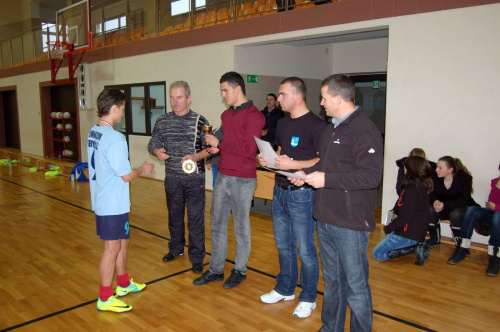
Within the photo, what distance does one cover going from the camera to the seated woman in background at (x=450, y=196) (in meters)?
4.35

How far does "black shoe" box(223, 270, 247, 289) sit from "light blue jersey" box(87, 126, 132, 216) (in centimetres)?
112

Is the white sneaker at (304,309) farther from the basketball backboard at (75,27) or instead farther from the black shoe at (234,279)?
the basketball backboard at (75,27)

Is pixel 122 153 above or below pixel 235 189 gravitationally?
above

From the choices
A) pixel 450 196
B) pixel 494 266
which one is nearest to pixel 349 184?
pixel 494 266

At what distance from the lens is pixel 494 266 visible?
382cm

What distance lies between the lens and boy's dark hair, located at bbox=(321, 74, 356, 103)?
2193 millimetres

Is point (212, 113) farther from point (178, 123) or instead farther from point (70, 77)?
point (70, 77)

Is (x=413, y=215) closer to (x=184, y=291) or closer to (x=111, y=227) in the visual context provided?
(x=184, y=291)

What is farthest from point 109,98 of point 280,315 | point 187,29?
point 187,29

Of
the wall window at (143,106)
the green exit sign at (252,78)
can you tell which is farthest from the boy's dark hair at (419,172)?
the wall window at (143,106)

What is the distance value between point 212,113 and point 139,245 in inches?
148

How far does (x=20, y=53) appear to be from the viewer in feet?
46.2

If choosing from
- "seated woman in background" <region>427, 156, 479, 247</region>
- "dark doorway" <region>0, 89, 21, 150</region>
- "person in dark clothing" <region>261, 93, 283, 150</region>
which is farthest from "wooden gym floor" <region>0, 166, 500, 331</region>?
"dark doorway" <region>0, 89, 21, 150</region>

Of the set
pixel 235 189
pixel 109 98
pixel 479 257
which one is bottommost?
pixel 479 257
